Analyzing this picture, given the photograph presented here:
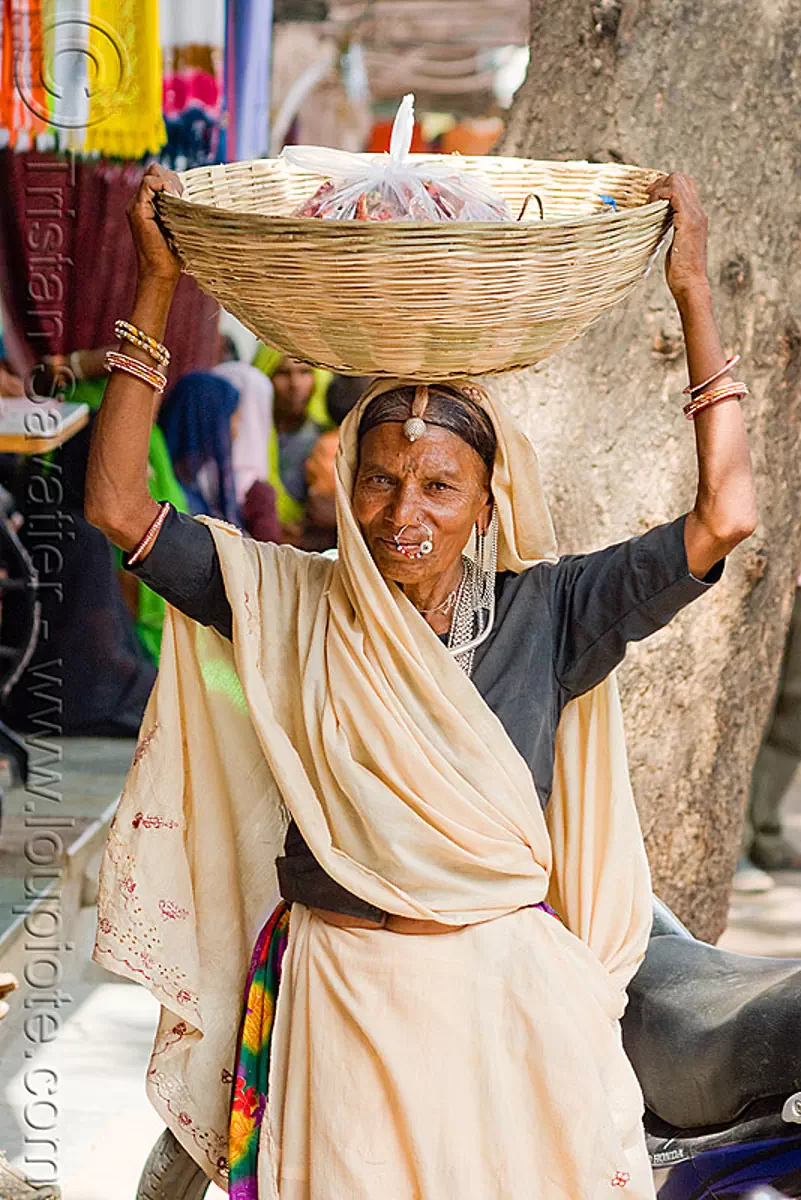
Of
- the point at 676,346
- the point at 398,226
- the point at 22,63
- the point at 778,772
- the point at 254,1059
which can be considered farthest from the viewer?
the point at 778,772

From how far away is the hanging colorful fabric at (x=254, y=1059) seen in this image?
2.63 metres

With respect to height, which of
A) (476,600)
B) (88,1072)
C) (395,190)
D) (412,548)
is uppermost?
(395,190)

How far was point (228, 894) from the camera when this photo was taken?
111 inches

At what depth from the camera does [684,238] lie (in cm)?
244

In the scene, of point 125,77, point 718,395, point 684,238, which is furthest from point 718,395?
point 125,77

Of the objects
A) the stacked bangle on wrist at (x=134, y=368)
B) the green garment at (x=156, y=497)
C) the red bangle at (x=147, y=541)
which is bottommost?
the green garment at (x=156, y=497)

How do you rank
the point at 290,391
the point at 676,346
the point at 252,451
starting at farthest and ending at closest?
the point at 290,391 → the point at 252,451 → the point at 676,346

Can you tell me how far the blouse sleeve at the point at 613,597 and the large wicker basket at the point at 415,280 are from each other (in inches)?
13.0

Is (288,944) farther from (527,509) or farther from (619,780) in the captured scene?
(527,509)

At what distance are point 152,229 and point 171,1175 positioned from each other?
5.23 ft

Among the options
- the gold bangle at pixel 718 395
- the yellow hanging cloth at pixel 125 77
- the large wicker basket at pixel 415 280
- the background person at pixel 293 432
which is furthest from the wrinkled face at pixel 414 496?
the background person at pixel 293 432

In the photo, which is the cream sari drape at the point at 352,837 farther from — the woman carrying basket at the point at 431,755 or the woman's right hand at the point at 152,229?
the woman's right hand at the point at 152,229

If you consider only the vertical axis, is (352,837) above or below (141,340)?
below

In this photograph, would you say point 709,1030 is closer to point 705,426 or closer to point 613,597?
point 613,597
